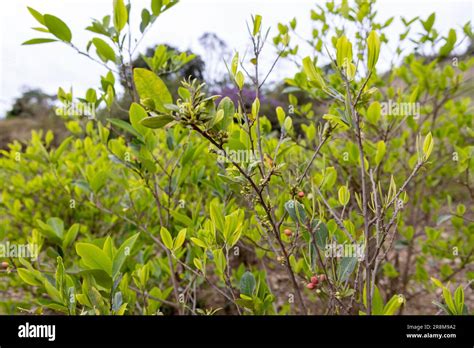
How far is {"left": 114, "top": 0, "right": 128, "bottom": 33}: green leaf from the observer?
1.01 meters

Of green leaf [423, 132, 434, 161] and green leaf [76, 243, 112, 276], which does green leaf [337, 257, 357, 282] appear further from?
green leaf [76, 243, 112, 276]

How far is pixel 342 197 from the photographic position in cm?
86

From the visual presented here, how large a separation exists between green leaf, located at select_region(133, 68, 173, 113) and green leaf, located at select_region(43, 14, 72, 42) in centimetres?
49

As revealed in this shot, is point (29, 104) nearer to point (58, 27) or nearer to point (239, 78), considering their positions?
point (58, 27)

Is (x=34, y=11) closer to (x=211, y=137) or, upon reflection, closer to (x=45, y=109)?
(x=211, y=137)

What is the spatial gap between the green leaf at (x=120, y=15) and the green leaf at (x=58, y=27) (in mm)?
124

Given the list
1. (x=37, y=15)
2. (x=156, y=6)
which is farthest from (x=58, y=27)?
(x=156, y=6)

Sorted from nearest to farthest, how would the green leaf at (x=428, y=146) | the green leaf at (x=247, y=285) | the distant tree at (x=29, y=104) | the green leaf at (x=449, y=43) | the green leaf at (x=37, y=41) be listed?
the green leaf at (x=428, y=146), the green leaf at (x=247, y=285), the green leaf at (x=37, y=41), the green leaf at (x=449, y=43), the distant tree at (x=29, y=104)

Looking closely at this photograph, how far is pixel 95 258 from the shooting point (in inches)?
29.5

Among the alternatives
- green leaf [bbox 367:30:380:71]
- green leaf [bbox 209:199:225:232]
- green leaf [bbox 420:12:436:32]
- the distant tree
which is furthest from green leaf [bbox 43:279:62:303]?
the distant tree

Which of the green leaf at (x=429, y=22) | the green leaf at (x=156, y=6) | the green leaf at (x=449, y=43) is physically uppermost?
the green leaf at (x=429, y=22)

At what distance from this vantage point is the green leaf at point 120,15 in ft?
3.30

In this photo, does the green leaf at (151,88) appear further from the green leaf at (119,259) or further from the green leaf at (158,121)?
the green leaf at (119,259)

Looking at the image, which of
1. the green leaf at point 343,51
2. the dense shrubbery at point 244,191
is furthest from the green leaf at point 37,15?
the green leaf at point 343,51
